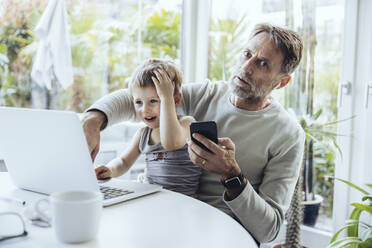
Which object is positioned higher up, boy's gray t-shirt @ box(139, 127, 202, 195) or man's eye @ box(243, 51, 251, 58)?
man's eye @ box(243, 51, 251, 58)

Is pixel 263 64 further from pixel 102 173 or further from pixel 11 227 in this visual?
pixel 11 227

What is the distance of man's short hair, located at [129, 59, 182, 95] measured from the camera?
1421 millimetres

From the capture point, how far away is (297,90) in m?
2.32

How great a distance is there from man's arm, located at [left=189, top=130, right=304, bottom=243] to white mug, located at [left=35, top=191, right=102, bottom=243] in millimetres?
486

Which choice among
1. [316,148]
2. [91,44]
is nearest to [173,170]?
[316,148]

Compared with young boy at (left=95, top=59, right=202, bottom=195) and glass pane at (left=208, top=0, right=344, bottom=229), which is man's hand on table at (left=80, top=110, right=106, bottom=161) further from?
glass pane at (left=208, top=0, right=344, bottom=229)

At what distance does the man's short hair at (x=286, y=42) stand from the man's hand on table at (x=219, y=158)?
1.85 feet

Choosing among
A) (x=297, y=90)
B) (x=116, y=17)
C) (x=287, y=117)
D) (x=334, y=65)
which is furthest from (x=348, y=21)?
(x=116, y=17)

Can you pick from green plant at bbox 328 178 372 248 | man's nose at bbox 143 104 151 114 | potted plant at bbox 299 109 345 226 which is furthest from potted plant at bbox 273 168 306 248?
man's nose at bbox 143 104 151 114

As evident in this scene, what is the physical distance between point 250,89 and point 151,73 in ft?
1.36

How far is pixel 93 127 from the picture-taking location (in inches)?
53.3

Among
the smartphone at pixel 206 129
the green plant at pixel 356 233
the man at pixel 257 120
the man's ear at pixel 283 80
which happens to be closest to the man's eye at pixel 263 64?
the man at pixel 257 120

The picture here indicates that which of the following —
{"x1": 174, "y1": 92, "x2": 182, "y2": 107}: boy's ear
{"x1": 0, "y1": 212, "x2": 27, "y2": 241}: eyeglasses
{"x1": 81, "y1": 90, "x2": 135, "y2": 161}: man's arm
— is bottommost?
{"x1": 0, "y1": 212, "x2": 27, "y2": 241}: eyeglasses

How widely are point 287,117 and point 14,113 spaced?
1041mm
